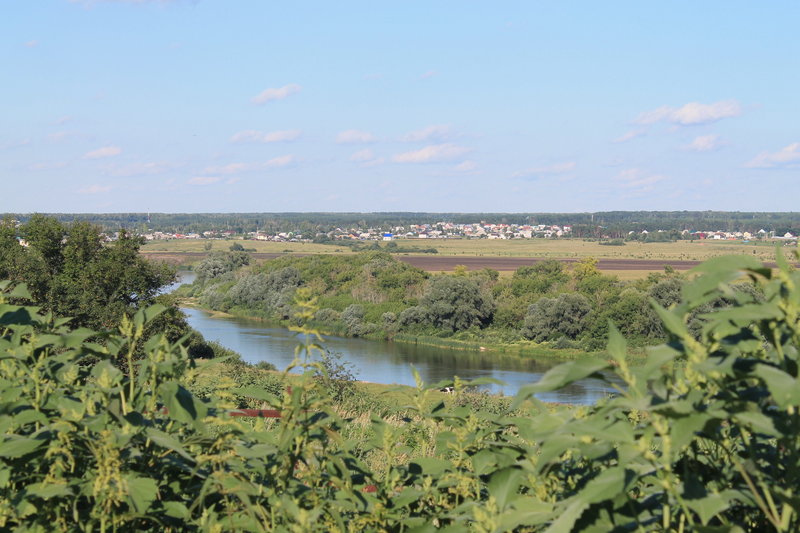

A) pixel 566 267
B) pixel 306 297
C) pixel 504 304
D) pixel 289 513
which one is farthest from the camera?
pixel 566 267

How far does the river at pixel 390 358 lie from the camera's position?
36375mm

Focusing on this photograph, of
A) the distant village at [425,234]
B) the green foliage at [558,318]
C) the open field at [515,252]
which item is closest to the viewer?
the green foliage at [558,318]

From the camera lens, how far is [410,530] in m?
1.97

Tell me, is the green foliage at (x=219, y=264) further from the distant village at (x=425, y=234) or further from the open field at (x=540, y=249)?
the distant village at (x=425, y=234)

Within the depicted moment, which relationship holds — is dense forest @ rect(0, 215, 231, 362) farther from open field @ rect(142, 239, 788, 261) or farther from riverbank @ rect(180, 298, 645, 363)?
open field @ rect(142, 239, 788, 261)

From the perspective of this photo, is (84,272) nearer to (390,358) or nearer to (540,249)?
(390,358)

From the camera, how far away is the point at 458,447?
2170mm

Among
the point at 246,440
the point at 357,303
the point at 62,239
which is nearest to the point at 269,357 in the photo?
the point at 62,239

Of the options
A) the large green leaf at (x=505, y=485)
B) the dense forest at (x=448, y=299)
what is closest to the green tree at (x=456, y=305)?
the dense forest at (x=448, y=299)

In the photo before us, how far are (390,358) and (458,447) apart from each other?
41385 millimetres

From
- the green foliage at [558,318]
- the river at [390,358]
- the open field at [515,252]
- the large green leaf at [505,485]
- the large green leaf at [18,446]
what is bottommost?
the river at [390,358]

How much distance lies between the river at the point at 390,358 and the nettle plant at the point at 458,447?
92.9 ft

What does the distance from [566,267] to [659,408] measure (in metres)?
75.0

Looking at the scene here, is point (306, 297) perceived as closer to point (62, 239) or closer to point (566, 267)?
point (62, 239)
